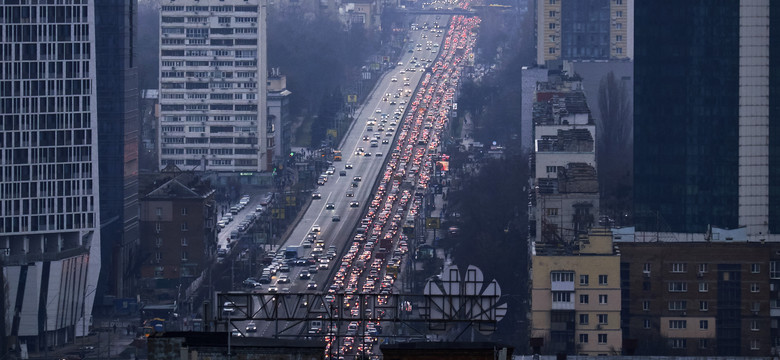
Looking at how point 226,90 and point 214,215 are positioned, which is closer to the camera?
point 214,215

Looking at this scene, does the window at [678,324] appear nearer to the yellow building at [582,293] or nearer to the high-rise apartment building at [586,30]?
the yellow building at [582,293]

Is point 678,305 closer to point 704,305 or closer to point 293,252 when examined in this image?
point 704,305

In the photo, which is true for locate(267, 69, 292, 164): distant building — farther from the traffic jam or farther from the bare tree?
the bare tree

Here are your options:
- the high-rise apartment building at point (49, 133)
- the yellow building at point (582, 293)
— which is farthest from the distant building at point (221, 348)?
the high-rise apartment building at point (49, 133)

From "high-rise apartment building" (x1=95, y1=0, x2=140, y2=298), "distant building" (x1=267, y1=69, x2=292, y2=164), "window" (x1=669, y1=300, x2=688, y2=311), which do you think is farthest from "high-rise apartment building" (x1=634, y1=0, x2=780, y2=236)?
"distant building" (x1=267, y1=69, x2=292, y2=164)

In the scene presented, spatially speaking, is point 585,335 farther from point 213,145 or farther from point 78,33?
point 213,145

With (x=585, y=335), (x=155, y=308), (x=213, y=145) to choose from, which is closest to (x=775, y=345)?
(x=585, y=335)
